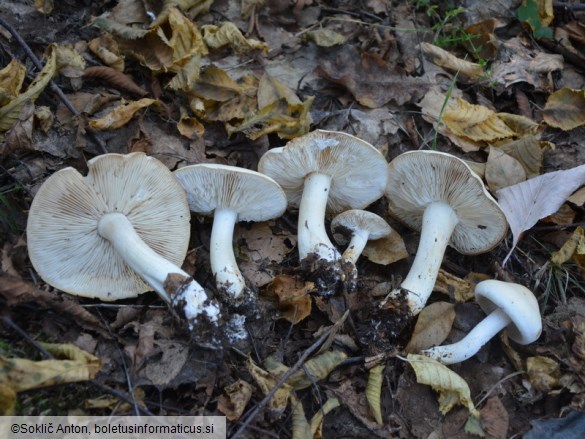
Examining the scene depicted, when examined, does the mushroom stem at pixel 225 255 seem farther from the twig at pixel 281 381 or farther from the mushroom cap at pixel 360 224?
the mushroom cap at pixel 360 224

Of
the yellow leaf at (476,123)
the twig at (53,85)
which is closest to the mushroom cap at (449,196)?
the yellow leaf at (476,123)

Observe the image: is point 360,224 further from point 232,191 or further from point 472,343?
point 472,343

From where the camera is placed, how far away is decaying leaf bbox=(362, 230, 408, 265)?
3520 mm

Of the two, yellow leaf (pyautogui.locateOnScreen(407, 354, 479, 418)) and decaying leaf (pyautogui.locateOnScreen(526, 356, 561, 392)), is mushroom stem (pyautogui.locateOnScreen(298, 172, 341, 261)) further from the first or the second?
decaying leaf (pyautogui.locateOnScreen(526, 356, 561, 392))

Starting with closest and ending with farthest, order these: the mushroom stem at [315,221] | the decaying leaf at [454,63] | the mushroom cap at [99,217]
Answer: the mushroom cap at [99,217] < the mushroom stem at [315,221] < the decaying leaf at [454,63]

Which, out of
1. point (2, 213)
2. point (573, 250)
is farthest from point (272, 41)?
point (573, 250)

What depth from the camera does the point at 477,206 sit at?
3281mm

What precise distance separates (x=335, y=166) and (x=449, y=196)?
0.83 metres

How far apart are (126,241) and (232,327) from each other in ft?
2.74

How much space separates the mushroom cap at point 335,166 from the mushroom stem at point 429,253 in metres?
0.42

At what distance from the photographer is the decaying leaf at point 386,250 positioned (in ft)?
11.5

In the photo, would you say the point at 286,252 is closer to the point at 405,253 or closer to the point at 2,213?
the point at 405,253

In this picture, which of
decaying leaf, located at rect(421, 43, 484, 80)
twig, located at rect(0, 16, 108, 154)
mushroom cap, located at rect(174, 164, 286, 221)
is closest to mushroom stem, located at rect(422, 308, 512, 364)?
mushroom cap, located at rect(174, 164, 286, 221)

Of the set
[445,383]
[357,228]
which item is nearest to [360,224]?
[357,228]
